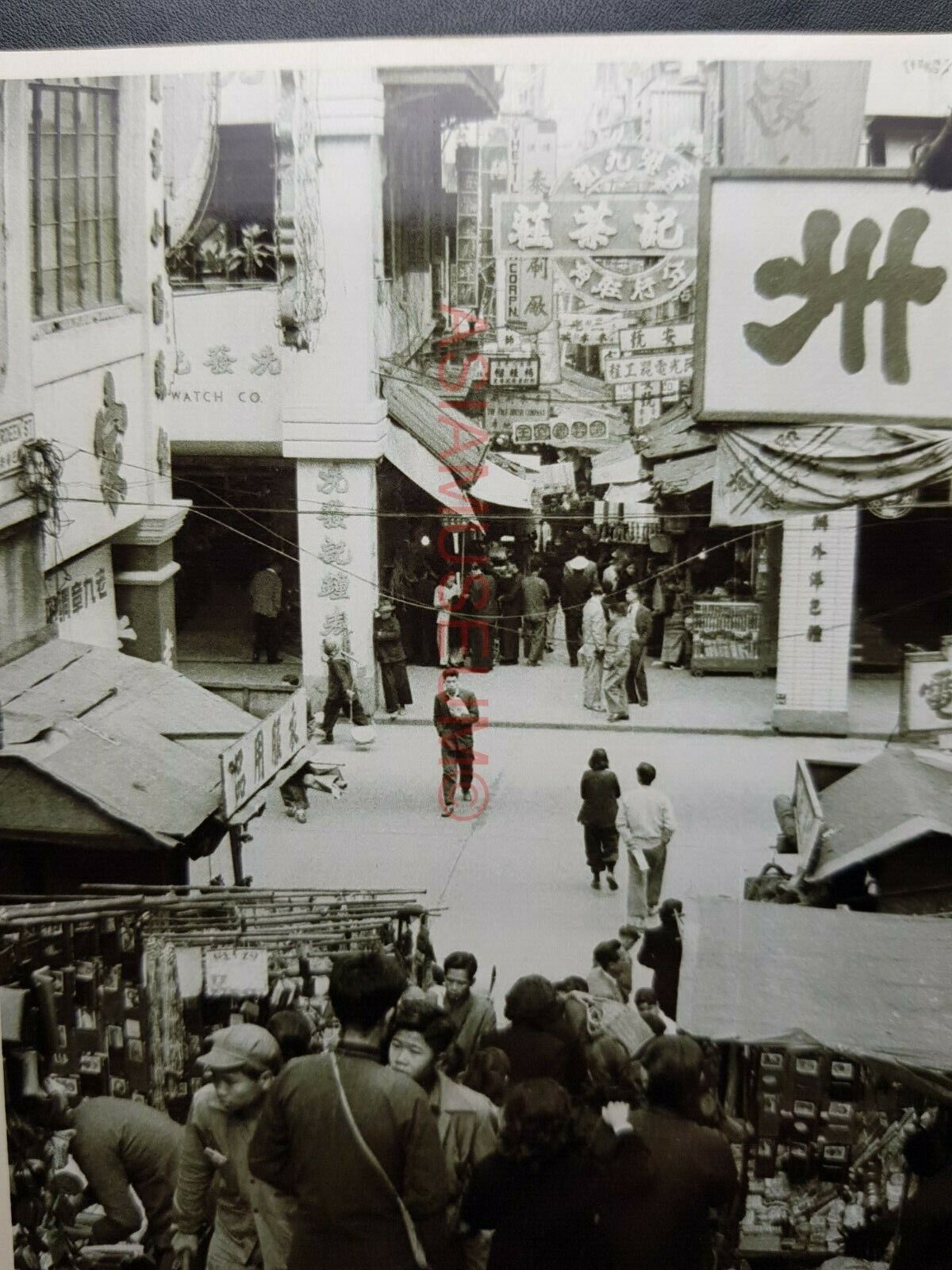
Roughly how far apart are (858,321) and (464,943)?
1499mm

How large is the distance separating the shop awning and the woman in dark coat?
121 centimetres

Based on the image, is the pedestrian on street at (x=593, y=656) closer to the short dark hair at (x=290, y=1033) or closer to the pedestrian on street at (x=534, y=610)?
the pedestrian on street at (x=534, y=610)

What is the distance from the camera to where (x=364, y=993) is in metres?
2.59

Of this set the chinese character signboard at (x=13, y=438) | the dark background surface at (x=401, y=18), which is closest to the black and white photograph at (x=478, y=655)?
the chinese character signboard at (x=13, y=438)

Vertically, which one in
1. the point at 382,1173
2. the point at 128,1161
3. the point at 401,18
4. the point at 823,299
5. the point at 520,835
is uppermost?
the point at 401,18

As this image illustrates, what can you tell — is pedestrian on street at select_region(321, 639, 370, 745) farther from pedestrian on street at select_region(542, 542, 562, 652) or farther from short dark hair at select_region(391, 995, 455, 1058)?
short dark hair at select_region(391, 995, 455, 1058)

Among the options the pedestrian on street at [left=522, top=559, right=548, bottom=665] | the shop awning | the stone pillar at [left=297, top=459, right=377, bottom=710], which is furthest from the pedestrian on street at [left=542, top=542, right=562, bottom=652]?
the stone pillar at [left=297, top=459, right=377, bottom=710]

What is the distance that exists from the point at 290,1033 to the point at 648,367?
1545mm

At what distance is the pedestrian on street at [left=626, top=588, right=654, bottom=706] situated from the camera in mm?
2814

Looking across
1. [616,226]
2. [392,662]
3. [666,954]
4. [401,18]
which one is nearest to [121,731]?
[392,662]

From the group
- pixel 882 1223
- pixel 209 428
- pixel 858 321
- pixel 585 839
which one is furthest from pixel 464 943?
pixel 858 321

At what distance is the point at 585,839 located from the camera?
2828 mm

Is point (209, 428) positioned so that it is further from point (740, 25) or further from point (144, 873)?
point (740, 25)

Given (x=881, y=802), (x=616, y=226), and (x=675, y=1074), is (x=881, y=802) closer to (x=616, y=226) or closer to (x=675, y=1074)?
(x=675, y=1074)
